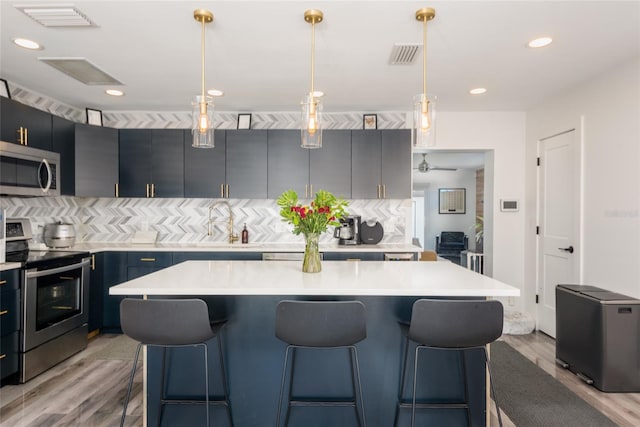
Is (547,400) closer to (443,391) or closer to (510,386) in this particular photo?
(510,386)

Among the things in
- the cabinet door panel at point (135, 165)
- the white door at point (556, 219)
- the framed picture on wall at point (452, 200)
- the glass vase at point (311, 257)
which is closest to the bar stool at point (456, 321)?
the glass vase at point (311, 257)

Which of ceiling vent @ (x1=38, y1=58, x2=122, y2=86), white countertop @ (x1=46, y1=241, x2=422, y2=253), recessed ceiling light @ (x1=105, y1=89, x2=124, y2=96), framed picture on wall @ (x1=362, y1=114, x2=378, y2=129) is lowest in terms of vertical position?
white countertop @ (x1=46, y1=241, x2=422, y2=253)

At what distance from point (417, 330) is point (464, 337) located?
8.1 inches

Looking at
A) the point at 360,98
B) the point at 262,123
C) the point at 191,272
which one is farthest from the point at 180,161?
the point at 191,272

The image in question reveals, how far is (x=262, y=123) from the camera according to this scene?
14.9 feet

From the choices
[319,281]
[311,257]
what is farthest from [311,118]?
[319,281]

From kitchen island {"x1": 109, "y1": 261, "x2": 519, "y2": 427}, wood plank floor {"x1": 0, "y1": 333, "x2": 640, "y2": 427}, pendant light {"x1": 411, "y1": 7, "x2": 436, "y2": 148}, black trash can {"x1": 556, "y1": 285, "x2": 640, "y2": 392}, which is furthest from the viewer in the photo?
black trash can {"x1": 556, "y1": 285, "x2": 640, "y2": 392}

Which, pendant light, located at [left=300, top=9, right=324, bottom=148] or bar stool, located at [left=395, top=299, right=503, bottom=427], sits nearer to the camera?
bar stool, located at [left=395, top=299, right=503, bottom=427]

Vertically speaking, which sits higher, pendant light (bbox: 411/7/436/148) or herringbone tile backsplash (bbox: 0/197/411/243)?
pendant light (bbox: 411/7/436/148)

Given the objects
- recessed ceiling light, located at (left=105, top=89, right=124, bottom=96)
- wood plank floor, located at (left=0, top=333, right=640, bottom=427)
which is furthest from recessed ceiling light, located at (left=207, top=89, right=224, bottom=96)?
wood plank floor, located at (left=0, top=333, right=640, bottom=427)

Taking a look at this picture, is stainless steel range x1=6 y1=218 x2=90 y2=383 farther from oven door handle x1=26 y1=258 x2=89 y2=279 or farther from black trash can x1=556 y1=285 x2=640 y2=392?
black trash can x1=556 y1=285 x2=640 y2=392

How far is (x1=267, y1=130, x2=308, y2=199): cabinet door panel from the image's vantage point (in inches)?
169

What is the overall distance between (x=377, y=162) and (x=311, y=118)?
219 cm

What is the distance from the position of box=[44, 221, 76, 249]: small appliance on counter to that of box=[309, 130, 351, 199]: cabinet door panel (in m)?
2.56
